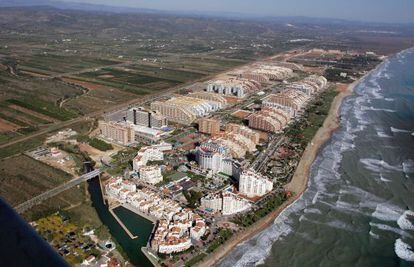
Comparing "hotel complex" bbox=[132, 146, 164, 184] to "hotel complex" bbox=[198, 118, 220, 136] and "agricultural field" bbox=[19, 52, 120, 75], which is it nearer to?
"hotel complex" bbox=[198, 118, 220, 136]

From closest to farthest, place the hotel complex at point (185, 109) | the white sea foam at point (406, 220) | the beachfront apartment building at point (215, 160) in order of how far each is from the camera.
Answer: the white sea foam at point (406, 220), the beachfront apartment building at point (215, 160), the hotel complex at point (185, 109)

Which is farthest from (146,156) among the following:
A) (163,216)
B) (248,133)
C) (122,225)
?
(248,133)

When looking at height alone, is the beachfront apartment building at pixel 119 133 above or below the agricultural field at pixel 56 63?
below

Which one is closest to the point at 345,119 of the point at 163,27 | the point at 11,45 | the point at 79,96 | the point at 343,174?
the point at 343,174

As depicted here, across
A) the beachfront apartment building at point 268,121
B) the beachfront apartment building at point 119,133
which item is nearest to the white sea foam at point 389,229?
the beachfront apartment building at point 268,121

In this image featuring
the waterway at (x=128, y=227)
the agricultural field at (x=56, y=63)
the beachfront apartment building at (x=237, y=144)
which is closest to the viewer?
the waterway at (x=128, y=227)

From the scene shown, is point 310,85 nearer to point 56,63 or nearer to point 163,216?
point 163,216

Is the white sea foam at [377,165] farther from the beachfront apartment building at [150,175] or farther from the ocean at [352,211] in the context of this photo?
the beachfront apartment building at [150,175]

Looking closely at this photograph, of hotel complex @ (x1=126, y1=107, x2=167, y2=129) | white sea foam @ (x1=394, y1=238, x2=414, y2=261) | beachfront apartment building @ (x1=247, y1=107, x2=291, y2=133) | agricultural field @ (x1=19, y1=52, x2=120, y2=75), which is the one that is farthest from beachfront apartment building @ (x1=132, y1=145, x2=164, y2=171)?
agricultural field @ (x1=19, y1=52, x2=120, y2=75)
